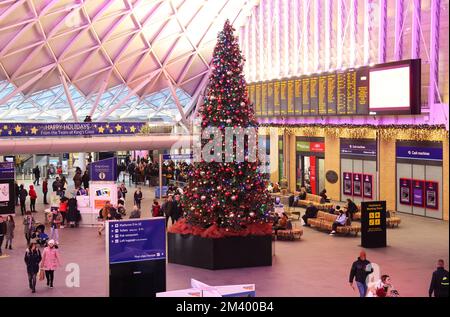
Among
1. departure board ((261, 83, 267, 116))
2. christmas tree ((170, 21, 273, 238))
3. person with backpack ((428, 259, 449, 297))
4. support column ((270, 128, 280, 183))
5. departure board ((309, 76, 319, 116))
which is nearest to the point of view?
person with backpack ((428, 259, 449, 297))

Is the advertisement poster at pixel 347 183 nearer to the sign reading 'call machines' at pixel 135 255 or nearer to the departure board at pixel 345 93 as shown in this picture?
the departure board at pixel 345 93

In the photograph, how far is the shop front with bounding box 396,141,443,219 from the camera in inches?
1153

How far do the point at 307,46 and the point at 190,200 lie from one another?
2077 centimetres

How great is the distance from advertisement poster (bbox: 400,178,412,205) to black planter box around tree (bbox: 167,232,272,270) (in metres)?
13.0

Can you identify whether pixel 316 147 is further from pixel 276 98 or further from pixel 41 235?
pixel 41 235

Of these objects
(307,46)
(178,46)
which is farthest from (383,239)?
(178,46)

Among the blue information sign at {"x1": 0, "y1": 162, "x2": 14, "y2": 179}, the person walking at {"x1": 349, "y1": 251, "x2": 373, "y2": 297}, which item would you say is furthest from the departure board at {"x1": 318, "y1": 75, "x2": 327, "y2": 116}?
the person walking at {"x1": 349, "y1": 251, "x2": 373, "y2": 297}

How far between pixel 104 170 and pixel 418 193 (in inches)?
546

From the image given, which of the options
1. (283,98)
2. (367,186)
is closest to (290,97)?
(283,98)

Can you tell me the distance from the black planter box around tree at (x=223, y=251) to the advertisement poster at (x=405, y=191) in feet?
42.5

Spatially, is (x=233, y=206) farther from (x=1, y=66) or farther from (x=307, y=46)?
(x=1, y=66)

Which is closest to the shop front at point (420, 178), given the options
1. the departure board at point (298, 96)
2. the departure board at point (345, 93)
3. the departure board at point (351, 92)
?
the departure board at point (345, 93)

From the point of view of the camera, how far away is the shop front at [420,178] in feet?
96.1

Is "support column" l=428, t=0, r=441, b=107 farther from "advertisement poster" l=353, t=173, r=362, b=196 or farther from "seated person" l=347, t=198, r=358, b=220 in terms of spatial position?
"advertisement poster" l=353, t=173, r=362, b=196
